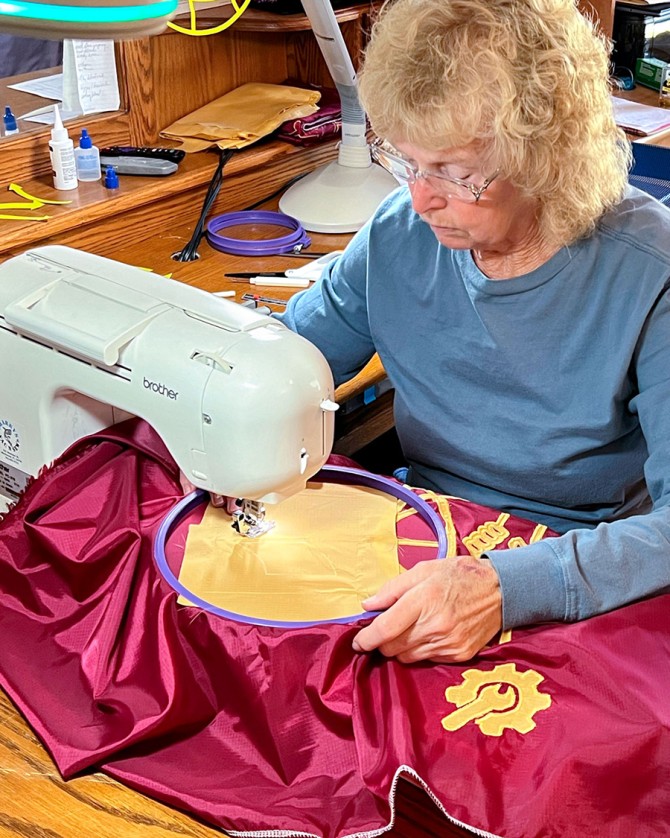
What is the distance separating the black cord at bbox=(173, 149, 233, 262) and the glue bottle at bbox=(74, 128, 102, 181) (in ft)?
0.67

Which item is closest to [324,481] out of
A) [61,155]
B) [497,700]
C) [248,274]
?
[497,700]

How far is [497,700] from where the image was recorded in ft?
3.37

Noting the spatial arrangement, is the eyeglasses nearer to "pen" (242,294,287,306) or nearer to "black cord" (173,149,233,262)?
"pen" (242,294,287,306)

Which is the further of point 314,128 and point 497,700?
point 314,128

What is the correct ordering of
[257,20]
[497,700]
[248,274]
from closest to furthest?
[497,700] < [248,274] < [257,20]

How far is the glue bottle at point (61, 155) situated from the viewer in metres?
1.95

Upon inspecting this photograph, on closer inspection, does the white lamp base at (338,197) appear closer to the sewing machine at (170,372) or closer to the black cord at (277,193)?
the black cord at (277,193)

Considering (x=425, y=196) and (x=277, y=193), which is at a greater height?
(x=425, y=196)

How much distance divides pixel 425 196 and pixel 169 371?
391 millimetres

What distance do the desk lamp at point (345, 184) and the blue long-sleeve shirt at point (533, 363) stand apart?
0.51 m

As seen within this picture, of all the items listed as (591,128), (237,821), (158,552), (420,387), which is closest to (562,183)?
(591,128)

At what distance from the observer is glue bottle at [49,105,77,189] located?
6.41 feet

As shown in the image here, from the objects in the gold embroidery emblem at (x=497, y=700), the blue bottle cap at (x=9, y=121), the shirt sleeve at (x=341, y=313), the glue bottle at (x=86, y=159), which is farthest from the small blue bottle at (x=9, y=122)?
the gold embroidery emblem at (x=497, y=700)

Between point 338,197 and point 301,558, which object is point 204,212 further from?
point 301,558
